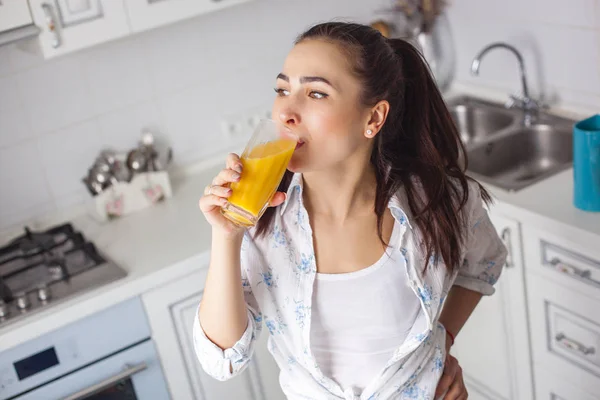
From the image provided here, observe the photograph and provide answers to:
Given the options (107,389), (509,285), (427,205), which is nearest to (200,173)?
(107,389)

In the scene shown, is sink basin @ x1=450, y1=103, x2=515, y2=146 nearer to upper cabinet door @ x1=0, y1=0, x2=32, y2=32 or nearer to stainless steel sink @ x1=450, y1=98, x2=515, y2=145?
stainless steel sink @ x1=450, y1=98, x2=515, y2=145

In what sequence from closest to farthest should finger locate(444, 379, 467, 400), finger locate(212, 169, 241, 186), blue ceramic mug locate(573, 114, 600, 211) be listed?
finger locate(212, 169, 241, 186) < finger locate(444, 379, 467, 400) < blue ceramic mug locate(573, 114, 600, 211)

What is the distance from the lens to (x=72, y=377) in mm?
2227

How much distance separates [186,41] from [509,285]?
1298 millimetres

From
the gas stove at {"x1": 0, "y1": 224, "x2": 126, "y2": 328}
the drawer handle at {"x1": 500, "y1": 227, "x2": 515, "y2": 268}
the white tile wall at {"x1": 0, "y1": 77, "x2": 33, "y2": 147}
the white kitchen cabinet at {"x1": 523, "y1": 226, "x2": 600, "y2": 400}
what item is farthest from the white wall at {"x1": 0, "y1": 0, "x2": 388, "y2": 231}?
the white kitchen cabinet at {"x1": 523, "y1": 226, "x2": 600, "y2": 400}

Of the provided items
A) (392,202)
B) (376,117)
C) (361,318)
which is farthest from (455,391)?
(376,117)

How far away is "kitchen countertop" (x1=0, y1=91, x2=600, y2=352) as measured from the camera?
6.90 ft

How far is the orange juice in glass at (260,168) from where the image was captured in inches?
51.3

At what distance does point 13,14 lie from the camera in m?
2.15

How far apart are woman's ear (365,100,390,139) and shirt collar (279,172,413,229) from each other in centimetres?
16

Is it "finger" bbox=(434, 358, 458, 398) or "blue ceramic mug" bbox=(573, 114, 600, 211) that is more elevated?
"blue ceramic mug" bbox=(573, 114, 600, 211)

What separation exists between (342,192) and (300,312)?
241 mm

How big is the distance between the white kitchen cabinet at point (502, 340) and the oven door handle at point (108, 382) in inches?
39.4

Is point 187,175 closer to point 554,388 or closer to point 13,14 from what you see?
point 13,14
